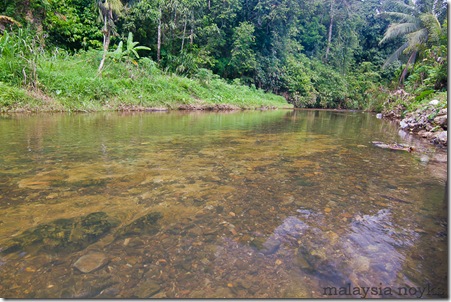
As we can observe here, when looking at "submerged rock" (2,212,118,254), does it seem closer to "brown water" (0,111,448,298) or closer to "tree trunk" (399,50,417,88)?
"brown water" (0,111,448,298)

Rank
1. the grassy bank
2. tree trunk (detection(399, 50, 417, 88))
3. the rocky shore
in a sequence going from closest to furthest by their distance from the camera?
the rocky shore, the grassy bank, tree trunk (detection(399, 50, 417, 88))

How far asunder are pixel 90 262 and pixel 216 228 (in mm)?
594

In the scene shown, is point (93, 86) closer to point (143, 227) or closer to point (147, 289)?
point (143, 227)

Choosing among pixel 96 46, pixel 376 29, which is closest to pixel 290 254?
pixel 96 46

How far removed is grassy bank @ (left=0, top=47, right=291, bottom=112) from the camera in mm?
7145

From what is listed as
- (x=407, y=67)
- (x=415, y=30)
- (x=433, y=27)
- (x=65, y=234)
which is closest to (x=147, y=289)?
(x=65, y=234)

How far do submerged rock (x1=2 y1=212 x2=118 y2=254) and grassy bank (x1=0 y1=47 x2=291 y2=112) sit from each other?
7.13m

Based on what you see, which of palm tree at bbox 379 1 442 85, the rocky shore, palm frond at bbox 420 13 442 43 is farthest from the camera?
palm tree at bbox 379 1 442 85

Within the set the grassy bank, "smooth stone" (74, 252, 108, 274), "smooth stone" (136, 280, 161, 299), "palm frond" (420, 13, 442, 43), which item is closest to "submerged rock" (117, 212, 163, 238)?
"smooth stone" (74, 252, 108, 274)

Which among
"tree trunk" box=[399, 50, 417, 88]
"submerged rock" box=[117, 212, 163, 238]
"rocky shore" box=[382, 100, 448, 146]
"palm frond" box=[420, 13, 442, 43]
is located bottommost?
"submerged rock" box=[117, 212, 163, 238]

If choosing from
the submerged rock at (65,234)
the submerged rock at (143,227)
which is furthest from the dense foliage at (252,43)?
the submerged rock at (143,227)

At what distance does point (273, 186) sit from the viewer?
6.85 ft

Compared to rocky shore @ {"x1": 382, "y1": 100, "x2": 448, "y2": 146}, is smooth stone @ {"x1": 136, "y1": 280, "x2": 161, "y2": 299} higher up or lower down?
lower down

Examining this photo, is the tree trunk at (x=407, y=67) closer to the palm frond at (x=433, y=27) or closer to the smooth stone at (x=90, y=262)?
the palm frond at (x=433, y=27)
